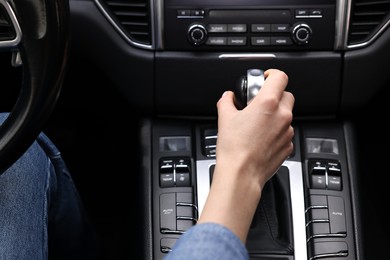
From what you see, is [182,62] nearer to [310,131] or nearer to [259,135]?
[310,131]

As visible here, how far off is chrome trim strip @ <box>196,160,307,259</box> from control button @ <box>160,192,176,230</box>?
46 millimetres

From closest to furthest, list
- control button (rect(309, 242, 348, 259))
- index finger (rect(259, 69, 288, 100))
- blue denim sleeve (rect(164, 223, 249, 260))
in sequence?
1. blue denim sleeve (rect(164, 223, 249, 260))
2. index finger (rect(259, 69, 288, 100))
3. control button (rect(309, 242, 348, 259))

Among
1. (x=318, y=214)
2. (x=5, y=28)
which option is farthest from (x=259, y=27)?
(x=5, y=28)

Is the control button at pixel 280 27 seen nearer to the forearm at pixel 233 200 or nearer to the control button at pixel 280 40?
the control button at pixel 280 40

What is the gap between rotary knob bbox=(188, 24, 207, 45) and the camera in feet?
3.86

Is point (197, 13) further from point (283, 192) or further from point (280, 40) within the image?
point (283, 192)

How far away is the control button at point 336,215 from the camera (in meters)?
1.18

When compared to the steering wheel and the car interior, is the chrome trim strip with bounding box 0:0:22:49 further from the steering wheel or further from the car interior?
the car interior

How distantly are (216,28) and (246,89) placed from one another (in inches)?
11.2

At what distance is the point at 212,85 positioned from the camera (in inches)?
48.8

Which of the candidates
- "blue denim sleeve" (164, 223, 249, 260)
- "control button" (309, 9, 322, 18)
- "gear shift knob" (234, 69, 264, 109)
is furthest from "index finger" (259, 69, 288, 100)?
"control button" (309, 9, 322, 18)

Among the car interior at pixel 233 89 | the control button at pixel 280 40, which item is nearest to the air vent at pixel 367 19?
the car interior at pixel 233 89

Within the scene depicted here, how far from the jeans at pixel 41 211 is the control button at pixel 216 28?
13.2 inches

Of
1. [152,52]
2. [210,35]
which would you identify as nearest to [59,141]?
[152,52]
